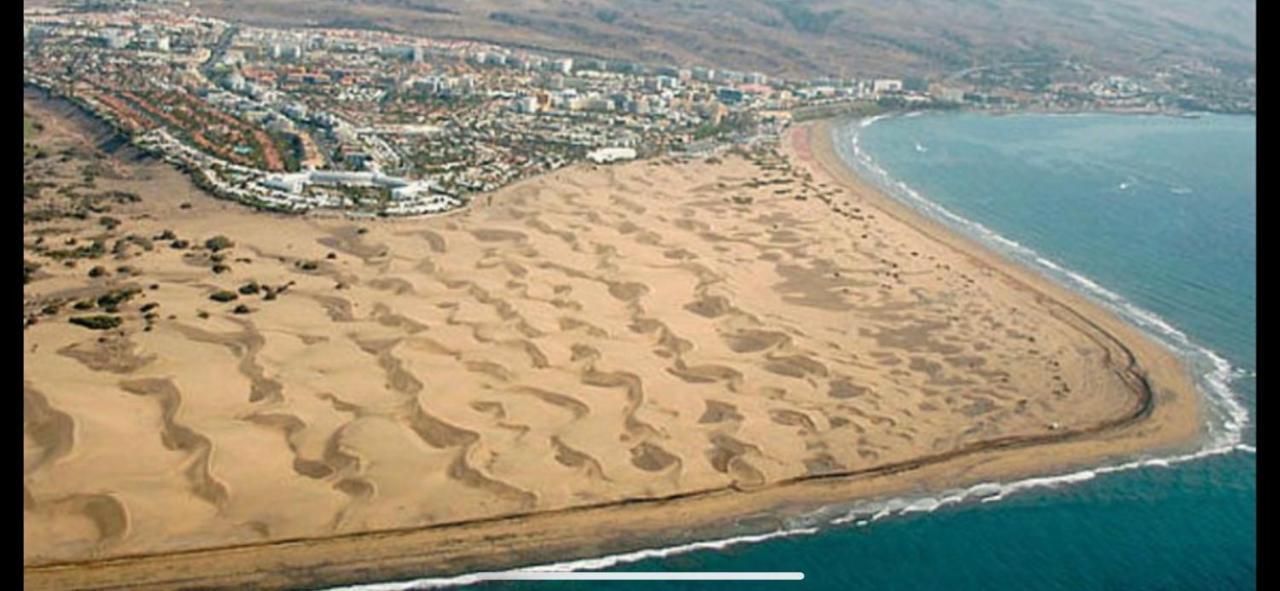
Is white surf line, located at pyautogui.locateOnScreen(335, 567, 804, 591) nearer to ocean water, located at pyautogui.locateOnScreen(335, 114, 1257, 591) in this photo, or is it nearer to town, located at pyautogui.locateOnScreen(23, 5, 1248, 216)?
ocean water, located at pyautogui.locateOnScreen(335, 114, 1257, 591)

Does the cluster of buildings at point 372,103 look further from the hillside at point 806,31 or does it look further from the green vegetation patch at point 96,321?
the green vegetation patch at point 96,321

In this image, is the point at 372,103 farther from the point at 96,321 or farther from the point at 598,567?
the point at 598,567

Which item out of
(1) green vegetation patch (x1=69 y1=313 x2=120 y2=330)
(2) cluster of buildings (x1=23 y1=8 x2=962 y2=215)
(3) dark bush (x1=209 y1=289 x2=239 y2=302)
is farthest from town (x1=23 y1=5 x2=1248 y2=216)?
(1) green vegetation patch (x1=69 y1=313 x2=120 y2=330)

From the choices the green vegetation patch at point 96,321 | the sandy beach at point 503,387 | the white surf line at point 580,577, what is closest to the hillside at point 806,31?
the sandy beach at point 503,387

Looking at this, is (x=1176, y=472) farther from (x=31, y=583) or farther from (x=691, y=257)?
(x=31, y=583)

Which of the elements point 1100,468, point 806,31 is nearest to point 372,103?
point 1100,468
